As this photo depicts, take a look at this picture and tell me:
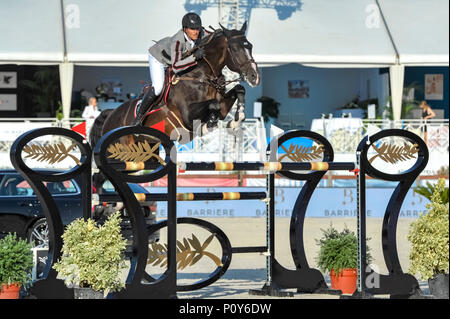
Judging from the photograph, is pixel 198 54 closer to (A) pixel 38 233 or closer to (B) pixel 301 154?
(B) pixel 301 154

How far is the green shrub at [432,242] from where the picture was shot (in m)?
6.21

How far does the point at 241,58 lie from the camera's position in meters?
8.32

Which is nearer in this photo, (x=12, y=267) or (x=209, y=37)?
(x=12, y=267)

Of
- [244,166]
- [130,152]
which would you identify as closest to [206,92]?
[244,166]

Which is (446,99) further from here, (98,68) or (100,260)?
(100,260)

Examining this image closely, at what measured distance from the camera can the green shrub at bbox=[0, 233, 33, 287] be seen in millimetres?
5871

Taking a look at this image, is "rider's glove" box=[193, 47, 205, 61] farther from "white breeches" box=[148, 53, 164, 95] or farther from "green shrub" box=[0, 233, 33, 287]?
"green shrub" box=[0, 233, 33, 287]

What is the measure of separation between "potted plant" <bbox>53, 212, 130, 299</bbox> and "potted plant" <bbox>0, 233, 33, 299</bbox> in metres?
0.34

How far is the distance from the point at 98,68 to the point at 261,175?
984 centimetres

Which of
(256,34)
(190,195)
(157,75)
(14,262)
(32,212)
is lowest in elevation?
(14,262)

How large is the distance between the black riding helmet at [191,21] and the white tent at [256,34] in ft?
36.3

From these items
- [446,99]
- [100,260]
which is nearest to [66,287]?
[100,260]

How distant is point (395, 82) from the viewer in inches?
795

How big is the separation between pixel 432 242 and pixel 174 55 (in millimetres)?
3615
